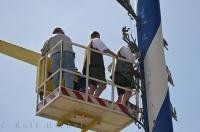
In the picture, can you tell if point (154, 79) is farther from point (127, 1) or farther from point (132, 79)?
point (127, 1)

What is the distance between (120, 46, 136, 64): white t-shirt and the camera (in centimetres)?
1482

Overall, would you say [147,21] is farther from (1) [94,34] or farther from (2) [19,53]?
(2) [19,53]

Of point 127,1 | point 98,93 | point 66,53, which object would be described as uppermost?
point 127,1

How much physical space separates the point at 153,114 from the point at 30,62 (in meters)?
6.78

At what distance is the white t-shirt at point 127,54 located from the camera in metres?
14.8

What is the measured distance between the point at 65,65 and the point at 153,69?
222 cm

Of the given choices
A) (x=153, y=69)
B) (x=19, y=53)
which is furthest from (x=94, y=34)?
(x=19, y=53)

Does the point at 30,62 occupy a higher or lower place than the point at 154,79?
higher

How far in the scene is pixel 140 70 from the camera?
45.9ft

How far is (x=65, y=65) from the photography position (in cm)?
1460

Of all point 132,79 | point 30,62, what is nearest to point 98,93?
point 132,79

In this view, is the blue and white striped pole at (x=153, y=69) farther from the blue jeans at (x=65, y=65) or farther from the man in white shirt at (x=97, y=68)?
the blue jeans at (x=65, y=65)

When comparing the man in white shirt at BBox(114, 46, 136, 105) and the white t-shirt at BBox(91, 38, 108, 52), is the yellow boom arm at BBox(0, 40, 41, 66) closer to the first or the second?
the white t-shirt at BBox(91, 38, 108, 52)

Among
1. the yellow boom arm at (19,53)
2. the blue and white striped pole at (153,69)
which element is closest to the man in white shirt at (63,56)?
the blue and white striped pole at (153,69)
